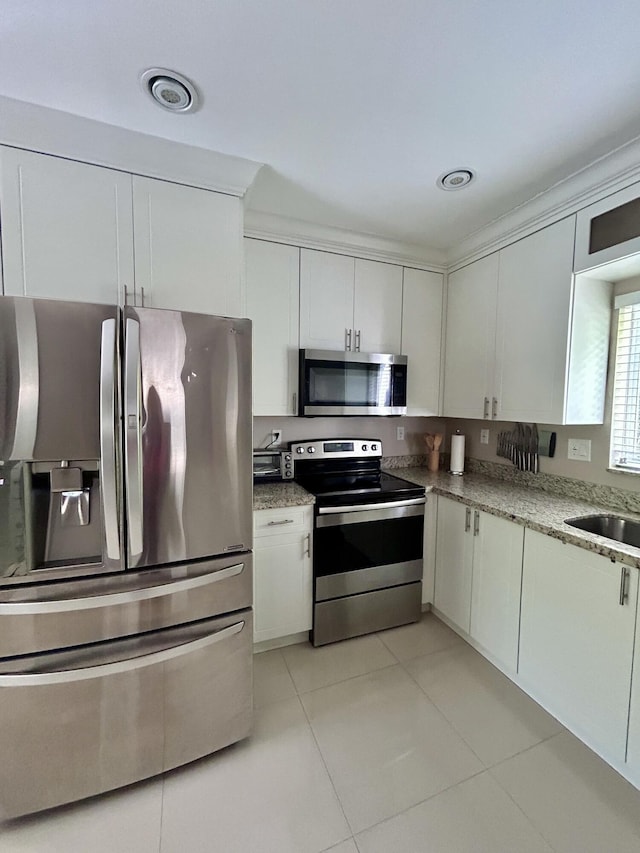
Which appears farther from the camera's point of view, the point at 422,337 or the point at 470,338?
the point at 422,337

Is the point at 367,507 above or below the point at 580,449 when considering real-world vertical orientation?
below

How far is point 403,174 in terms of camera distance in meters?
1.72

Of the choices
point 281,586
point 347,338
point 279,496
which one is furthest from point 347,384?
point 281,586

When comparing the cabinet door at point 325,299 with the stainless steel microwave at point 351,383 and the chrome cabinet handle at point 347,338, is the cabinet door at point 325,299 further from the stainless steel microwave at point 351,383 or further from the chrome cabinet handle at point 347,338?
the stainless steel microwave at point 351,383

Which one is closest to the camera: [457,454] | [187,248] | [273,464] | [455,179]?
[187,248]

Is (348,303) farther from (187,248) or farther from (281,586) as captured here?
(281,586)

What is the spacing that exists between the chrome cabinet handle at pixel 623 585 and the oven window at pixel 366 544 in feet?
3.51

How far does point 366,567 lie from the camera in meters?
2.15

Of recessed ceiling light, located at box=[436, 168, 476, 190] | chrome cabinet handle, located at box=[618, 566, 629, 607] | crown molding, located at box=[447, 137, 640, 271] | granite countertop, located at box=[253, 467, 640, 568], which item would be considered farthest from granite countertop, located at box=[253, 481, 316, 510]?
crown molding, located at box=[447, 137, 640, 271]

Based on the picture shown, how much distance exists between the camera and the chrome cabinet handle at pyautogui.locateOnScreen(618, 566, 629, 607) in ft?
4.34

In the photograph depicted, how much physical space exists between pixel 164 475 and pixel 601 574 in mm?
1738

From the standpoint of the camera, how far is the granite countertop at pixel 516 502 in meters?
1.43

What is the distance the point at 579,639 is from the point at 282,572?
1404 millimetres

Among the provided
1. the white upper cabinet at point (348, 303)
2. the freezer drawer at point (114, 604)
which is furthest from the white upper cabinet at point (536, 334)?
the freezer drawer at point (114, 604)
